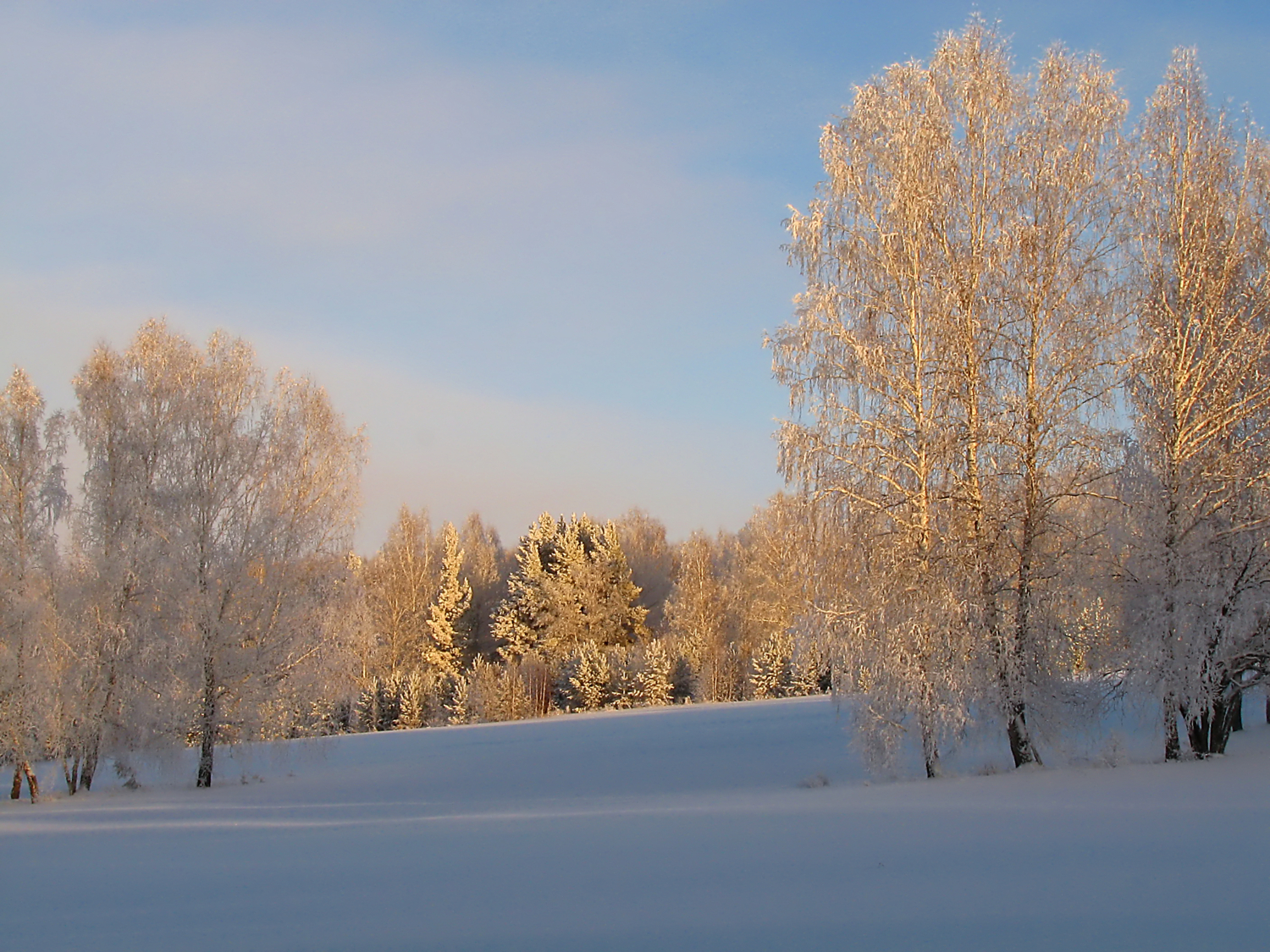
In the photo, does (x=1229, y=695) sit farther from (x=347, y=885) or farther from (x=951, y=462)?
(x=347, y=885)

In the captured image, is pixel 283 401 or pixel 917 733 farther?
pixel 283 401

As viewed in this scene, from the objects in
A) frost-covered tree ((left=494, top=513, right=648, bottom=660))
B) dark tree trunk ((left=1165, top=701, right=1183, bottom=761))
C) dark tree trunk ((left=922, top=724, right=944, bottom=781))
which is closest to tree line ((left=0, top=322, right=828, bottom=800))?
dark tree trunk ((left=922, top=724, right=944, bottom=781))

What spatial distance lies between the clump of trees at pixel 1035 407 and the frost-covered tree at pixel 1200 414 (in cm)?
4

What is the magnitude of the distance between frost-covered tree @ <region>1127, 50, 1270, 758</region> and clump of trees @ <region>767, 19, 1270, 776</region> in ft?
0.13

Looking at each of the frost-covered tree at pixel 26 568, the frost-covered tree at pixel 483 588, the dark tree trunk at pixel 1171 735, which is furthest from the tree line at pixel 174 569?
the frost-covered tree at pixel 483 588

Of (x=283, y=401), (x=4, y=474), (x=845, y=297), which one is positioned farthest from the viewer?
(x=283, y=401)

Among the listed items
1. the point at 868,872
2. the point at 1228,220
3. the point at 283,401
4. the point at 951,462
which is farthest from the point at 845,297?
the point at 283,401

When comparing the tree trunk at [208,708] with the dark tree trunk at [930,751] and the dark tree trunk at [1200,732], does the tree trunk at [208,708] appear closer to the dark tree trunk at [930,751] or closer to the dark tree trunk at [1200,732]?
the dark tree trunk at [930,751]

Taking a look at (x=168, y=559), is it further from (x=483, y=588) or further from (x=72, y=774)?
(x=483, y=588)

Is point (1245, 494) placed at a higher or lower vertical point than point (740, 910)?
higher

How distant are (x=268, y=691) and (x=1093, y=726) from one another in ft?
49.0

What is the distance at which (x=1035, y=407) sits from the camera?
13844mm

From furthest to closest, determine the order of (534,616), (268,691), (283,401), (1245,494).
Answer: (534,616) → (283,401) → (268,691) → (1245,494)

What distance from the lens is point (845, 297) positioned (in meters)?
14.9
